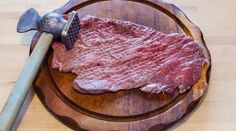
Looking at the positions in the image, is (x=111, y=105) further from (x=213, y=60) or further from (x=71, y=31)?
(x=213, y=60)

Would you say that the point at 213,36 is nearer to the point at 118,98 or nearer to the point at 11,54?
the point at 118,98

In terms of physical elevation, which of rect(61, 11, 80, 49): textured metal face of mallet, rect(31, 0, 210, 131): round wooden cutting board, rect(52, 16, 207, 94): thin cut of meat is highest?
rect(61, 11, 80, 49): textured metal face of mallet

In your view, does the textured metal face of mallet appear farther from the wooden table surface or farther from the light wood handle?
the wooden table surface

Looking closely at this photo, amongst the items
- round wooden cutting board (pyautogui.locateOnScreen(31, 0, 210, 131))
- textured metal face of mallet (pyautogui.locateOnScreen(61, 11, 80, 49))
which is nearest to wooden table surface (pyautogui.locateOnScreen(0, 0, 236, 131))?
round wooden cutting board (pyautogui.locateOnScreen(31, 0, 210, 131))

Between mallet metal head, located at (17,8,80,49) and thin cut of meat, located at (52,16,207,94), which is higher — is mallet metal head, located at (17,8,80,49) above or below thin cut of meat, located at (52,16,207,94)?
above

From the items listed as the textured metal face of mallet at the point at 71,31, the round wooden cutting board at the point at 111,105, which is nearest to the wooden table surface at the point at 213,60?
the round wooden cutting board at the point at 111,105

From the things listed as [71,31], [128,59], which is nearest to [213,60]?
[128,59]
